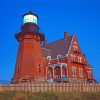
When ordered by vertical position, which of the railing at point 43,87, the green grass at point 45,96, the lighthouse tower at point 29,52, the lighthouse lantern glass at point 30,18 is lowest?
the green grass at point 45,96

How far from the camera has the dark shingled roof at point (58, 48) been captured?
163 ft

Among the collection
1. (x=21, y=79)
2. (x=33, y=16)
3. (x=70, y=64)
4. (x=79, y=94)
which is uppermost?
(x=33, y=16)

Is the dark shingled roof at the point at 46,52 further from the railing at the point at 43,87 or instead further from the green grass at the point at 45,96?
the green grass at the point at 45,96

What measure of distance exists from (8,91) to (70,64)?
21077mm

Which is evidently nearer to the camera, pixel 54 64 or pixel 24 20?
pixel 24 20

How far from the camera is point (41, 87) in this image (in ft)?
96.3

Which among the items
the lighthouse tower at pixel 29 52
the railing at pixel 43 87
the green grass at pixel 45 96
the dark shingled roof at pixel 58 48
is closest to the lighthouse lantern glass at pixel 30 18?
the lighthouse tower at pixel 29 52

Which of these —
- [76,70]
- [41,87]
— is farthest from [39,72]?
[41,87]

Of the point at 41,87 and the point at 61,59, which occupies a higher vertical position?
the point at 61,59

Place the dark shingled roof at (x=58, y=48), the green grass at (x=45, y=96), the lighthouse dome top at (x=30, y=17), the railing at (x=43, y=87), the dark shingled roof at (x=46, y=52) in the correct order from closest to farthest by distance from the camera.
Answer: the green grass at (x=45, y=96) → the railing at (x=43, y=87) → the lighthouse dome top at (x=30, y=17) → the dark shingled roof at (x=58, y=48) → the dark shingled roof at (x=46, y=52)

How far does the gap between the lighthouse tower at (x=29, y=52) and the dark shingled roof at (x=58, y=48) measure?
727cm

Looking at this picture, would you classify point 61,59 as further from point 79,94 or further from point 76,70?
point 79,94

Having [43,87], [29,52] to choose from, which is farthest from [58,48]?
[43,87]

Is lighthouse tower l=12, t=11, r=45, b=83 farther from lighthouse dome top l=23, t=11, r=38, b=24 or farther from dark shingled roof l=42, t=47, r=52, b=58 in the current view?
dark shingled roof l=42, t=47, r=52, b=58
